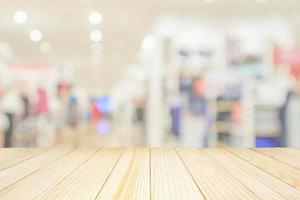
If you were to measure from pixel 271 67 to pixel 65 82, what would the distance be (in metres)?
3.76

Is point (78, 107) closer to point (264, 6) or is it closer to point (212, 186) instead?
point (264, 6)

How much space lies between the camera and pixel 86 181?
3.96 feet

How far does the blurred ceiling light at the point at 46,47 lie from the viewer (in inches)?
299

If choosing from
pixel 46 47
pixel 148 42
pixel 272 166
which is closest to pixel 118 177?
pixel 272 166

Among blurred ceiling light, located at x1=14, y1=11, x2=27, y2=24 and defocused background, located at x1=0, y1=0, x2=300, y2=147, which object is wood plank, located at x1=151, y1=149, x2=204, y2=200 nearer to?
defocused background, located at x1=0, y1=0, x2=300, y2=147

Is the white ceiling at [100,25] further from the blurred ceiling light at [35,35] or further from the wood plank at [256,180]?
the wood plank at [256,180]

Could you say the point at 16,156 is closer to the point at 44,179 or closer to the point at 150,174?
the point at 44,179

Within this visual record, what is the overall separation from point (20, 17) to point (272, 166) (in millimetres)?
6078

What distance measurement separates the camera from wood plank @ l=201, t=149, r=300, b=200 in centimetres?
104

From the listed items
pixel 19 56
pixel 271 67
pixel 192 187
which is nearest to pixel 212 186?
pixel 192 187

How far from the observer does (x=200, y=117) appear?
6008 mm

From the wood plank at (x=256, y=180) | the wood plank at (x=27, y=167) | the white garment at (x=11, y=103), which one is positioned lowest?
the wood plank at (x=256, y=180)

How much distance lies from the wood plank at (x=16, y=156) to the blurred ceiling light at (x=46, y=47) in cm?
592

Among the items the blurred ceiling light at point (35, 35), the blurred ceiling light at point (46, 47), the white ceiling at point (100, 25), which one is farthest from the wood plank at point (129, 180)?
the blurred ceiling light at point (46, 47)
